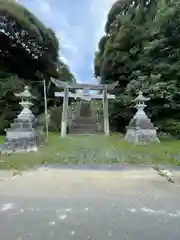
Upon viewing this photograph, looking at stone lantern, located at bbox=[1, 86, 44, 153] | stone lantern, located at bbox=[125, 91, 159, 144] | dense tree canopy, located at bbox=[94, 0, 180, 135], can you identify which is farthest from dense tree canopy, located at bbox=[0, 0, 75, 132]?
stone lantern, located at bbox=[125, 91, 159, 144]

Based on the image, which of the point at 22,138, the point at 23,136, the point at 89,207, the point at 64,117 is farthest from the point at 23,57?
the point at 89,207

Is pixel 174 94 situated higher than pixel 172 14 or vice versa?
pixel 172 14

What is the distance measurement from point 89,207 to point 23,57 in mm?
14429

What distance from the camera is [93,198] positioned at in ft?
10.6

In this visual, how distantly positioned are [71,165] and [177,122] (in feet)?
23.0

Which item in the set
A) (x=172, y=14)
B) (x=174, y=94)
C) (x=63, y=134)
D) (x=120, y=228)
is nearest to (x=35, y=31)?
(x=63, y=134)

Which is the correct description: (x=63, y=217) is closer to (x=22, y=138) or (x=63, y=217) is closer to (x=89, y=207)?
(x=89, y=207)

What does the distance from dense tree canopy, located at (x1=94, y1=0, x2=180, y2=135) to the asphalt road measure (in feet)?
22.0

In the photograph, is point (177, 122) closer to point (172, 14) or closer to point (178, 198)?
point (172, 14)

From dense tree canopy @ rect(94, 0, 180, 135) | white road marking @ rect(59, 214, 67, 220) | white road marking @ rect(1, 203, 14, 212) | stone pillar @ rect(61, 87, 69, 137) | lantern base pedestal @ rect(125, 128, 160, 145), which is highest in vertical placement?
dense tree canopy @ rect(94, 0, 180, 135)

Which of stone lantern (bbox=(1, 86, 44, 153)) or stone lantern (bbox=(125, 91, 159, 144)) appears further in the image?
stone lantern (bbox=(125, 91, 159, 144))

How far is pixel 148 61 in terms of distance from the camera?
1215 centimetres

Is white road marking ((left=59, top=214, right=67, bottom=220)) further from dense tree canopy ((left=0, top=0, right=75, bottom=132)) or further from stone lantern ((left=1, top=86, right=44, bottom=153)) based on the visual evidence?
dense tree canopy ((left=0, top=0, right=75, bottom=132))

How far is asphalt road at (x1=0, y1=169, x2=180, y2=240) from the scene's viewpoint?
2.27 metres
